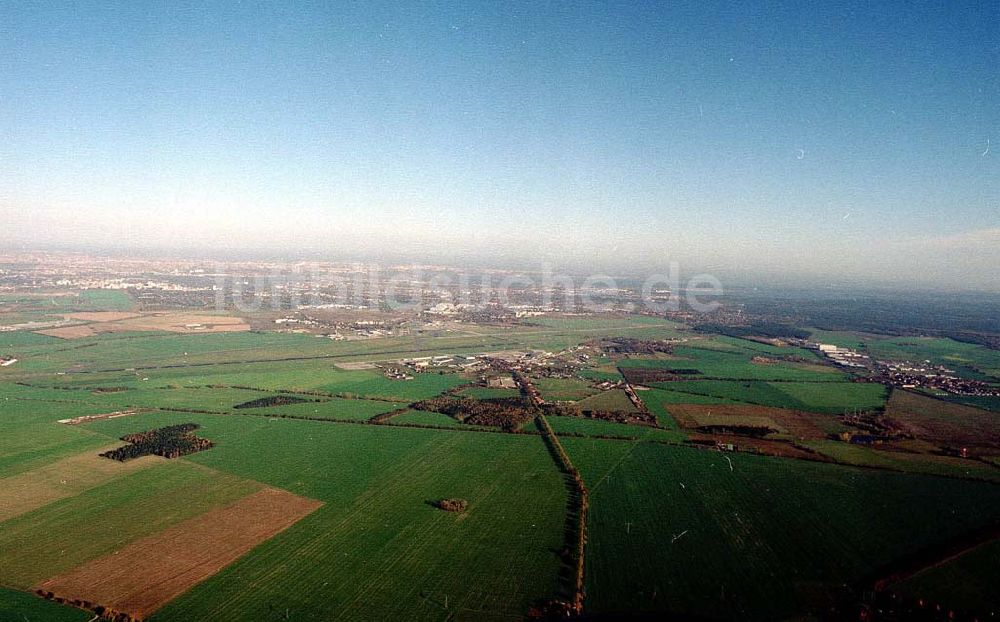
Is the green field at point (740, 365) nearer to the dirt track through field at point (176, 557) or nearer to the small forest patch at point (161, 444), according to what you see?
the small forest patch at point (161, 444)

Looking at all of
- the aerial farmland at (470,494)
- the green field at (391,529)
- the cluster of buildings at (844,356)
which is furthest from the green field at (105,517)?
the cluster of buildings at (844,356)

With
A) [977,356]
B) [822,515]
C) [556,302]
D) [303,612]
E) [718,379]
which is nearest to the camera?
[303,612]

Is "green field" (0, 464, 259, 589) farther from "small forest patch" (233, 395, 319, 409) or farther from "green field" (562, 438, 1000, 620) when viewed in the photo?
"green field" (562, 438, 1000, 620)

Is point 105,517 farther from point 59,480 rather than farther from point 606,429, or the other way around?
point 606,429

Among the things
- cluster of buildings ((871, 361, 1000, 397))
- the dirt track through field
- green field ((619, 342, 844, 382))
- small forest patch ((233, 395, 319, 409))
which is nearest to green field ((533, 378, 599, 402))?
green field ((619, 342, 844, 382))

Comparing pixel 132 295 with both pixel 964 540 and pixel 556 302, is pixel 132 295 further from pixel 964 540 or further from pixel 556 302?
pixel 964 540

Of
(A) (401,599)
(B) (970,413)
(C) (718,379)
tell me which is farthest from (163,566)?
(B) (970,413)
